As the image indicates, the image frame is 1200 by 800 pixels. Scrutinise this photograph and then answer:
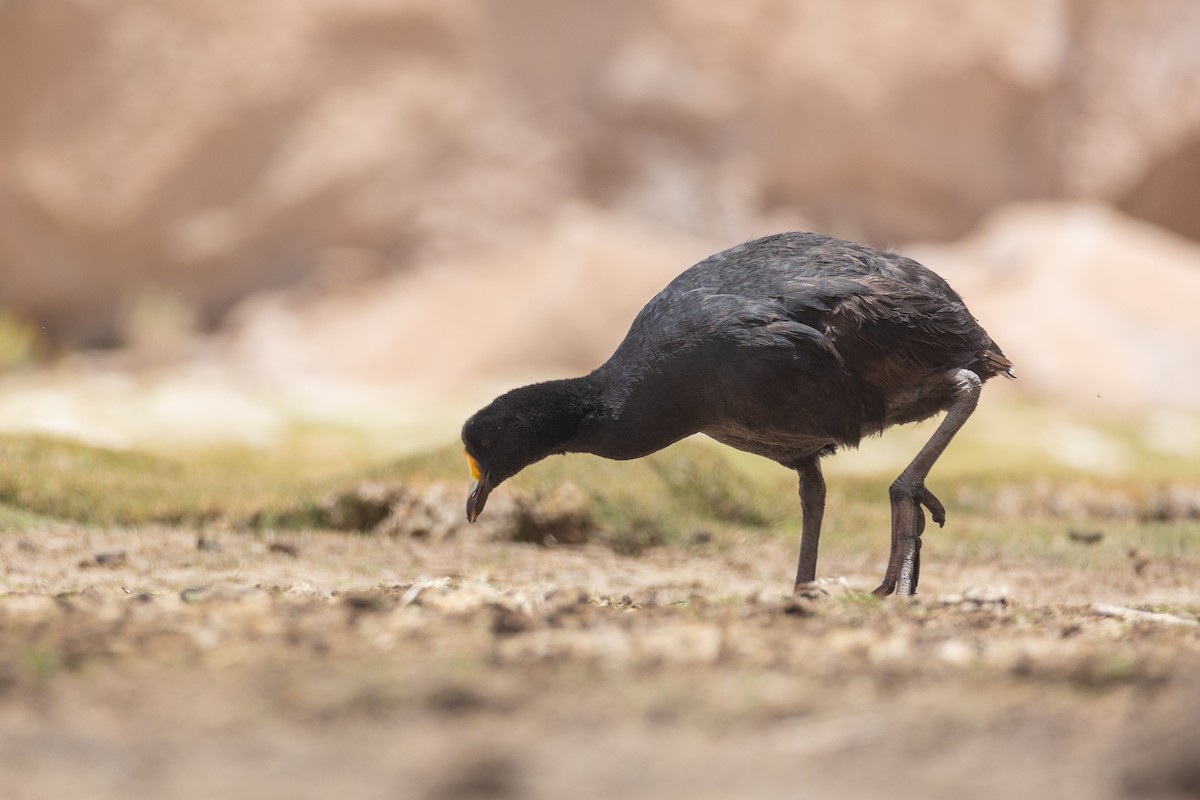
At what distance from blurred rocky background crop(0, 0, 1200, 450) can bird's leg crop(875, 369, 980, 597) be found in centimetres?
2304

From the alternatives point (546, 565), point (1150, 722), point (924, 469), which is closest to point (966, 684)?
point (1150, 722)

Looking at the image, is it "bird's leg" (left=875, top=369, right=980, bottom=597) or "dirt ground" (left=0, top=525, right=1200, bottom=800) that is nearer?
"dirt ground" (left=0, top=525, right=1200, bottom=800)

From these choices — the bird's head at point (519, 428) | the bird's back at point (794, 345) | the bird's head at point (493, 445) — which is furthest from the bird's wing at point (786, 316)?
the bird's head at point (493, 445)

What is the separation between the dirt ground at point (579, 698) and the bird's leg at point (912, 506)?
131cm

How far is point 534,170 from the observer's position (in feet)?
118

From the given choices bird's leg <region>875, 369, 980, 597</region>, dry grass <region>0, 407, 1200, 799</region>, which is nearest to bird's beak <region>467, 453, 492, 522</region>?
dry grass <region>0, 407, 1200, 799</region>

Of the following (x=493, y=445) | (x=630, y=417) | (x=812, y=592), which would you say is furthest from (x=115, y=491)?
(x=812, y=592)

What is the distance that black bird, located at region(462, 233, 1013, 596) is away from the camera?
23.7 ft

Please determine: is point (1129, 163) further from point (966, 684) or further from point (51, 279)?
point (966, 684)

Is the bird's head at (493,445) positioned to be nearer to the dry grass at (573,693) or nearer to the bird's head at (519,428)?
the bird's head at (519,428)

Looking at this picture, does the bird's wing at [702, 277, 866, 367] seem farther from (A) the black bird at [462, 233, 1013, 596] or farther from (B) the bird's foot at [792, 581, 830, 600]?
(B) the bird's foot at [792, 581, 830, 600]

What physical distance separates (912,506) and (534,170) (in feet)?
96.9

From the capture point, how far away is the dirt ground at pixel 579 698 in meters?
3.35

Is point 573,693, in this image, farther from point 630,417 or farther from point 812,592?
point 630,417
